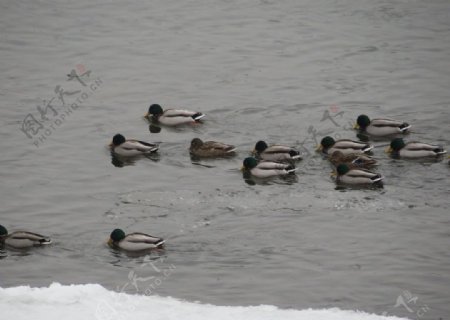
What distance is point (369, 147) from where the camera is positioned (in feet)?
77.9

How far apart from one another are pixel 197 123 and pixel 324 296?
371 inches

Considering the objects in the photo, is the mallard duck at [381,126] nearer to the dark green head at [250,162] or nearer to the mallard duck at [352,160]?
the mallard duck at [352,160]

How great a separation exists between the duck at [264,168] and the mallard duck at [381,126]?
3054mm

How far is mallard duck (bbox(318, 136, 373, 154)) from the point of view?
23438 millimetres

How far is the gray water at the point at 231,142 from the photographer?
1812cm

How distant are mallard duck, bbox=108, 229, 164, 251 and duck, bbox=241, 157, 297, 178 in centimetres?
419

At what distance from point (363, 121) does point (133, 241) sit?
316 inches

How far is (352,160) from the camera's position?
2289cm

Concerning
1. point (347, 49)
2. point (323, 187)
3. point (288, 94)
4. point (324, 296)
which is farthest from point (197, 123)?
point (324, 296)

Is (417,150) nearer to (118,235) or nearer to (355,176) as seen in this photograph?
(355,176)

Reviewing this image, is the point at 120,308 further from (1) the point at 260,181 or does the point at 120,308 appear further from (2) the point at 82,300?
(1) the point at 260,181

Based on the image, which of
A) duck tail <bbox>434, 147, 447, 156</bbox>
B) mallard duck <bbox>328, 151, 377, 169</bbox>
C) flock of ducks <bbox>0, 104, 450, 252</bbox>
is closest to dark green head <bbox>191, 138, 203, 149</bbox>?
flock of ducks <bbox>0, 104, 450, 252</bbox>

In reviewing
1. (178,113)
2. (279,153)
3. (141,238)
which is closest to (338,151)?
(279,153)

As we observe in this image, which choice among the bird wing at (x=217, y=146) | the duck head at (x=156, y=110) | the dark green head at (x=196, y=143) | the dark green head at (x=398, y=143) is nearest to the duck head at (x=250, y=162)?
the bird wing at (x=217, y=146)
